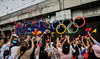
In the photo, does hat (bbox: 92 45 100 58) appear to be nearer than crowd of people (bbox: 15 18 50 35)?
Yes

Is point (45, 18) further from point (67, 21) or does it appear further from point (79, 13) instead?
point (79, 13)

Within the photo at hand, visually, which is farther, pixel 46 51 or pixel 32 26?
pixel 32 26

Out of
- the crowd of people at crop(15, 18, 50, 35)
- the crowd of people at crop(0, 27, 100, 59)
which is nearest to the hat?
the crowd of people at crop(0, 27, 100, 59)

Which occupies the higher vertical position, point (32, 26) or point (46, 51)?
point (32, 26)

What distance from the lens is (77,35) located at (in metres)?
7.04

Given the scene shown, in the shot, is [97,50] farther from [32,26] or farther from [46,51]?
[32,26]

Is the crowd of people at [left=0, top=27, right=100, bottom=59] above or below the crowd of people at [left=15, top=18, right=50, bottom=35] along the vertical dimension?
below

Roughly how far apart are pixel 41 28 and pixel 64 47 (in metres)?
5.87

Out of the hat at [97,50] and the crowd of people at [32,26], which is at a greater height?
the crowd of people at [32,26]

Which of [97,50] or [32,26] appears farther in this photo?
[32,26]

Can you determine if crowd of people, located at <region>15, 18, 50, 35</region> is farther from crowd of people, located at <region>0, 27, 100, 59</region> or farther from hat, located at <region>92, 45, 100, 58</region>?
hat, located at <region>92, 45, 100, 58</region>

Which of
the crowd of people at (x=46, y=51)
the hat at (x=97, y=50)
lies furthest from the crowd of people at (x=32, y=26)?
the hat at (x=97, y=50)

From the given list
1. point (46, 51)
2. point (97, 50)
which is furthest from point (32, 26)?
point (97, 50)

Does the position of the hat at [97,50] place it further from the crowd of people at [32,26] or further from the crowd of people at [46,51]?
the crowd of people at [32,26]
